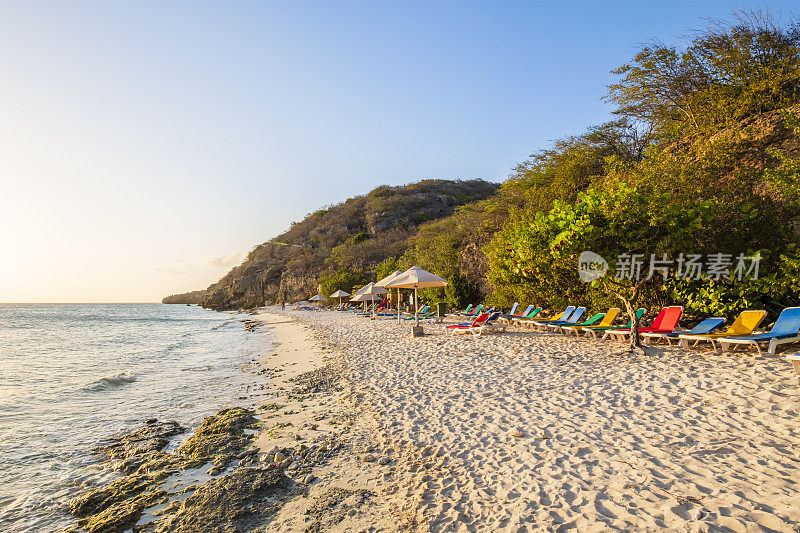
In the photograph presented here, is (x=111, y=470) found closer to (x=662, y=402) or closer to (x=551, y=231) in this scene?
(x=662, y=402)

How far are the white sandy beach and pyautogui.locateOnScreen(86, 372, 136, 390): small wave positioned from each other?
6.74 m

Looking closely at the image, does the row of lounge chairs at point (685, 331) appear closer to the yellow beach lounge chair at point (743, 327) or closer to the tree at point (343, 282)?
the yellow beach lounge chair at point (743, 327)

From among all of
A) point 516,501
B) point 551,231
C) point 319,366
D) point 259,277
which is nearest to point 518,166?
point 551,231

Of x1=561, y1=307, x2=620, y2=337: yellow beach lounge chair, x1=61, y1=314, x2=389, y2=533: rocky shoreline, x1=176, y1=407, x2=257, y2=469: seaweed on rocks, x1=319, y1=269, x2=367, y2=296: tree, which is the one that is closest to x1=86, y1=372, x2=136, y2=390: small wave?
x1=61, y1=314, x2=389, y2=533: rocky shoreline

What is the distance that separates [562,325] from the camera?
35.9 ft

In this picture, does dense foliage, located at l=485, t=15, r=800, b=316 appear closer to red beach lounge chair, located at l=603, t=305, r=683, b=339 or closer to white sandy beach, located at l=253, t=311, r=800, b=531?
red beach lounge chair, located at l=603, t=305, r=683, b=339

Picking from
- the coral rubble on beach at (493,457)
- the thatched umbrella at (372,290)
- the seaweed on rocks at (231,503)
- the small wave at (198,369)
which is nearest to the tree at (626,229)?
the coral rubble on beach at (493,457)

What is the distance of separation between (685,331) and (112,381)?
14.1 m

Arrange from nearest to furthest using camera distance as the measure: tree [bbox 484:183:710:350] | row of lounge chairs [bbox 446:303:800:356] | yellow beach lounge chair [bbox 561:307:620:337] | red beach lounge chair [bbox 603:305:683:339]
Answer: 1. row of lounge chairs [bbox 446:303:800:356]
2. tree [bbox 484:183:710:350]
3. red beach lounge chair [bbox 603:305:683:339]
4. yellow beach lounge chair [bbox 561:307:620:337]

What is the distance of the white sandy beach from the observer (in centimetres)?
294

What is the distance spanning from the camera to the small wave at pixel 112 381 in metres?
9.84

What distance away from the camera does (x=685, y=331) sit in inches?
358

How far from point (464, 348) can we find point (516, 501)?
22.8ft

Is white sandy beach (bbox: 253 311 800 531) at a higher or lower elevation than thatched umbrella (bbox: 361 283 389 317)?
lower
